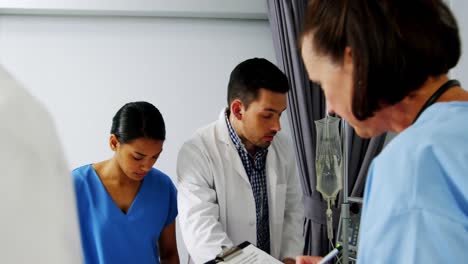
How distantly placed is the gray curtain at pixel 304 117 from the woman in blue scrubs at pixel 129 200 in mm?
751

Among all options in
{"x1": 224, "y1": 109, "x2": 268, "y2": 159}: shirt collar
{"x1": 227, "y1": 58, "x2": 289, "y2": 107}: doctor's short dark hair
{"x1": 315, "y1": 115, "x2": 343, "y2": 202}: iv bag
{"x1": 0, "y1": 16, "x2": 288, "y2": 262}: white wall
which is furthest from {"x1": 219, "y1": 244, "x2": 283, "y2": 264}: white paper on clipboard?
{"x1": 0, "y1": 16, "x2": 288, "y2": 262}: white wall

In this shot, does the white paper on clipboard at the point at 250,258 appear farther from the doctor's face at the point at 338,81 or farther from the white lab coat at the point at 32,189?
the white lab coat at the point at 32,189

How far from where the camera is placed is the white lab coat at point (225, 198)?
1432 mm

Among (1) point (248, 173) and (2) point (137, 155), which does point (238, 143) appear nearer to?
(1) point (248, 173)

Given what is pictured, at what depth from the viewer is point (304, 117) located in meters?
2.07

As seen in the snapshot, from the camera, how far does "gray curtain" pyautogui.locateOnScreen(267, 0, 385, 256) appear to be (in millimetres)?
1972

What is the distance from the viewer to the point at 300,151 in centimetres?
209

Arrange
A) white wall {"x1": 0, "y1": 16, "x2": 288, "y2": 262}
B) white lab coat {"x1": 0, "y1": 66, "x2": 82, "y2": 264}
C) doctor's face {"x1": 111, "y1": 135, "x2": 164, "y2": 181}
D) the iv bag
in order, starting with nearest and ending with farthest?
white lab coat {"x1": 0, "y1": 66, "x2": 82, "y2": 264} → the iv bag → doctor's face {"x1": 111, "y1": 135, "x2": 164, "y2": 181} → white wall {"x1": 0, "y1": 16, "x2": 288, "y2": 262}

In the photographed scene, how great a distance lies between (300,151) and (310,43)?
1476mm

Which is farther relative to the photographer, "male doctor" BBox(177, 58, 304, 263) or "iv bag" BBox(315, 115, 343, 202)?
"male doctor" BBox(177, 58, 304, 263)

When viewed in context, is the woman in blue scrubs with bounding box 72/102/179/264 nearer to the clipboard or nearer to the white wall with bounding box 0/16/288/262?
the clipboard

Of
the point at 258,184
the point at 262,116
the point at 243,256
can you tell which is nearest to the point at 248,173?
the point at 258,184

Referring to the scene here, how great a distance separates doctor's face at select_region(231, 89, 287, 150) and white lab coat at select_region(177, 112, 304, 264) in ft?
0.29

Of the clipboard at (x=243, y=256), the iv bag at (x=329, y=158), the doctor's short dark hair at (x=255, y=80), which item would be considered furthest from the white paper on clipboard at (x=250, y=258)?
the doctor's short dark hair at (x=255, y=80)
